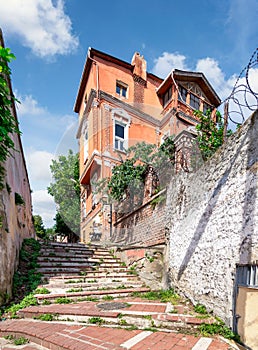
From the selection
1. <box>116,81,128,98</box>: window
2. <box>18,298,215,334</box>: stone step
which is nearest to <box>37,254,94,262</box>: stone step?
<box>18,298,215,334</box>: stone step

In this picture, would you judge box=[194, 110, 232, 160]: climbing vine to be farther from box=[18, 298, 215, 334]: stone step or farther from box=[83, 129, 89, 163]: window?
box=[83, 129, 89, 163]: window

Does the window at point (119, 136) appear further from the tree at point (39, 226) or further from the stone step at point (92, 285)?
the tree at point (39, 226)

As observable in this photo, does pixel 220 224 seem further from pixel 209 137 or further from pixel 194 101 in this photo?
pixel 194 101

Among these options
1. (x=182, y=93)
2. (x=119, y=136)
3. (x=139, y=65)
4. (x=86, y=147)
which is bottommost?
(x=86, y=147)

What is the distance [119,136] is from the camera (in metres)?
13.4

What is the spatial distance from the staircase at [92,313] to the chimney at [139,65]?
12.1m

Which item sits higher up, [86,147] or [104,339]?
[86,147]

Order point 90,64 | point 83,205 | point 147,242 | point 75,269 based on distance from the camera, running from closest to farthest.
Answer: point 75,269 → point 147,242 → point 90,64 → point 83,205

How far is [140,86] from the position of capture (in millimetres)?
14898

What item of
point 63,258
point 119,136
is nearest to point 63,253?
point 63,258

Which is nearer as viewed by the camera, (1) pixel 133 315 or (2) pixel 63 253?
(1) pixel 133 315

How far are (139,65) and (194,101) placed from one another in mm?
4120

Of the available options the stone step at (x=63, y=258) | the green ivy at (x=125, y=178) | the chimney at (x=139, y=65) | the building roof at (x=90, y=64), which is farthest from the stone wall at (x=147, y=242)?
the chimney at (x=139, y=65)

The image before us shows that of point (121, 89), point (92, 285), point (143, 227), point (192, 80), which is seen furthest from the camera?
point (192, 80)
